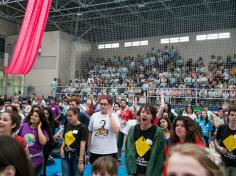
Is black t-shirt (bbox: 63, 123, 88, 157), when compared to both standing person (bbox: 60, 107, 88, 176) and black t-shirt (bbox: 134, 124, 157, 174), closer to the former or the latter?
standing person (bbox: 60, 107, 88, 176)

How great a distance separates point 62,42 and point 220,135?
58.1 feet

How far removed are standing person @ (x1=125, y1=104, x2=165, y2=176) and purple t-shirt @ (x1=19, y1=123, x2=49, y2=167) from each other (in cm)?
128

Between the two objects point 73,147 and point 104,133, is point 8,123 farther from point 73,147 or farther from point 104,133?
point 104,133

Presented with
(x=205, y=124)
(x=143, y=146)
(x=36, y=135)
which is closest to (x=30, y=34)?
(x=36, y=135)

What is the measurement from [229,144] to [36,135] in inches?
97.4

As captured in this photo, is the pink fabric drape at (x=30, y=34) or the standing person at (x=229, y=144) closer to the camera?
the standing person at (x=229, y=144)

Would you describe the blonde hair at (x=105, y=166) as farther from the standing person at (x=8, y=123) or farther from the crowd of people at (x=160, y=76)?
the crowd of people at (x=160, y=76)

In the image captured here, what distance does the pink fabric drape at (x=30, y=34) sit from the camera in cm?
806

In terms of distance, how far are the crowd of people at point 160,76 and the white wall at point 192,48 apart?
0.42m

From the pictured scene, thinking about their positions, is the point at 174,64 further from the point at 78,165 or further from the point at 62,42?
the point at 78,165

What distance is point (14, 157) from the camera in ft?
3.45

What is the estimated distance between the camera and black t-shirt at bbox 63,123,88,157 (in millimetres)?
3834

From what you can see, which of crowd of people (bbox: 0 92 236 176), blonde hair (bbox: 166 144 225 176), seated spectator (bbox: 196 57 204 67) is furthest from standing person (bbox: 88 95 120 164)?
seated spectator (bbox: 196 57 204 67)

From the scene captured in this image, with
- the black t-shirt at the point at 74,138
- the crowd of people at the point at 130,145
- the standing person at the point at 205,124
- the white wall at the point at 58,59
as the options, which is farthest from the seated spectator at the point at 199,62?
the black t-shirt at the point at 74,138
